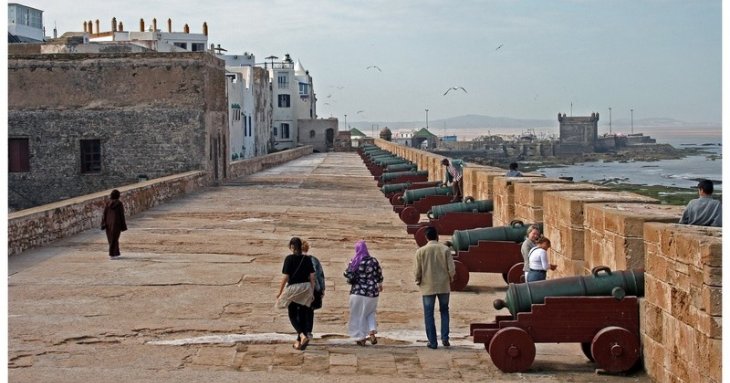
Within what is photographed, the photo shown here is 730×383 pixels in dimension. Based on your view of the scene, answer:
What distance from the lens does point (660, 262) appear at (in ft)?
24.0

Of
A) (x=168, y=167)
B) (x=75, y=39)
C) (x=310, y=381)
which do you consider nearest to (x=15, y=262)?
(x=310, y=381)

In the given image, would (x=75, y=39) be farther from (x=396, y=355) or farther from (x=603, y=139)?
(x=603, y=139)

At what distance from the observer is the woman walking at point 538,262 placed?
9461 millimetres

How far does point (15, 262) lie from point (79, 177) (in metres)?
A: 17.6

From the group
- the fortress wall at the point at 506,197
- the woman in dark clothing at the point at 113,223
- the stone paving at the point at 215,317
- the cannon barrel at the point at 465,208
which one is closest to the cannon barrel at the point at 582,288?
the stone paving at the point at 215,317

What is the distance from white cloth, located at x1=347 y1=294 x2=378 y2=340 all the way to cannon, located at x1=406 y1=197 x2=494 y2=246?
Result: 578cm

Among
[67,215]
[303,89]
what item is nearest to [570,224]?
[67,215]

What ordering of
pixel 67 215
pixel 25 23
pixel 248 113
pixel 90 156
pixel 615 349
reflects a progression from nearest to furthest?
1. pixel 615 349
2. pixel 67 215
3. pixel 90 156
4. pixel 248 113
5. pixel 25 23

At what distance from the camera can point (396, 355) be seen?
8469 millimetres

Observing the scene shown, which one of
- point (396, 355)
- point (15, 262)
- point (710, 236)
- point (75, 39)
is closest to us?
point (710, 236)

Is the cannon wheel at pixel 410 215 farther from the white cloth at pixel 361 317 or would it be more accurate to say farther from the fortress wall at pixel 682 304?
the fortress wall at pixel 682 304

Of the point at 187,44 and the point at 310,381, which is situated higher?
the point at 187,44

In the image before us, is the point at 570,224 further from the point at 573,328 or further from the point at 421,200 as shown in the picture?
the point at 421,200

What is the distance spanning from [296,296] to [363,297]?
1.81 ft
